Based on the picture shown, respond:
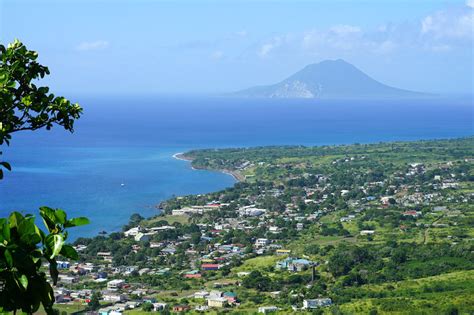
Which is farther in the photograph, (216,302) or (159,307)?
(216,302)

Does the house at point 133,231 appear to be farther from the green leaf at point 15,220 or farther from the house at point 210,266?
the green leaf at point 15,220

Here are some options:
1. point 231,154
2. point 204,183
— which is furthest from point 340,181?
point 231,154

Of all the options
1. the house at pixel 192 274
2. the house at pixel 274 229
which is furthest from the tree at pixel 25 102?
the house at pixel 274 229

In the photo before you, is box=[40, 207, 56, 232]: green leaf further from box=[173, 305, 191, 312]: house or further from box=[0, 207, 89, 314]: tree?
box=[173, 305, 191, 312]: house

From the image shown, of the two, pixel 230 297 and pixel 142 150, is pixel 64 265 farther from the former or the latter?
pixel 142 150

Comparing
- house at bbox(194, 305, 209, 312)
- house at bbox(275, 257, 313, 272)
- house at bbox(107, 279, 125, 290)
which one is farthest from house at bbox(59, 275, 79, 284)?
house at bbox(275, 257, 313, 272)

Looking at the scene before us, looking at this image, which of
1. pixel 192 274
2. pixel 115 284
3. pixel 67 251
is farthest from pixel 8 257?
pixel 192 274

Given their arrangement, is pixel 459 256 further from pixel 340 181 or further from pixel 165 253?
pixel 340 181

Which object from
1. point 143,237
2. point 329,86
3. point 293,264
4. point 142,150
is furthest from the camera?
point 329,86
